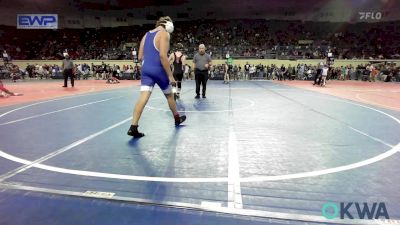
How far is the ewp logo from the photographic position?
3106 centimetres

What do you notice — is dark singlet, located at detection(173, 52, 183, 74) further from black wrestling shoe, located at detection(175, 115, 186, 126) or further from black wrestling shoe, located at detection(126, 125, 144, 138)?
black wrestling shoe, located at detection(126, 125, 144, 138)

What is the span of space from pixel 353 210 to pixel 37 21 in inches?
1413

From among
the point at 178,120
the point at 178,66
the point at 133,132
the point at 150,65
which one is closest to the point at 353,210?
the point at 133,132

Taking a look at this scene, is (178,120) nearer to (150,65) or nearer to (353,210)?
(150,65)

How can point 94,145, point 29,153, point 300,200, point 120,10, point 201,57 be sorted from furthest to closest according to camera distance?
point 120,10 < point 201,57 < point 94,145 < point 29,153 < point 300,200

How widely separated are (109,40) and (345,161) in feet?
113

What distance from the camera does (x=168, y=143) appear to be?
14.5 ft

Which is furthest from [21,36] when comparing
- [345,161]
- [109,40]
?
[345,161]

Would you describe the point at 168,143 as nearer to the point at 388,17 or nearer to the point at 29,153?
the point at 29,153

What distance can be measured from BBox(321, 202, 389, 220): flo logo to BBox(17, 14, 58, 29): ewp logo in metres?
34.4

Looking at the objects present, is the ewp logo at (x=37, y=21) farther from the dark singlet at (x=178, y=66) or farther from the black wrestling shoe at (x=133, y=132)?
the black wrestling shoe at (x=133, y=132)

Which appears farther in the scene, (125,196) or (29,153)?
(29,153)

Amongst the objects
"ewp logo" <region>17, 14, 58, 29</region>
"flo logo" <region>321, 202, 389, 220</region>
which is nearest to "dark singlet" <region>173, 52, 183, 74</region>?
"flo logo" <region>321, 202, 389, 220</region>

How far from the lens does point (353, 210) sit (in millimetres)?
2371
